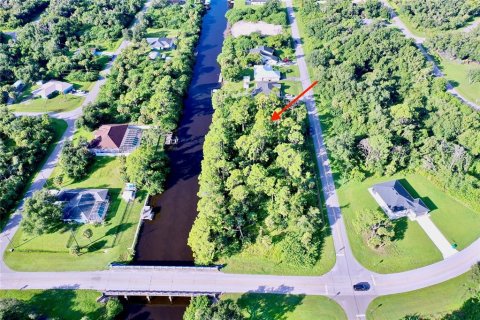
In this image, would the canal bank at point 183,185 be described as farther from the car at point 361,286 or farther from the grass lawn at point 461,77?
the grass lawn at point 461,77

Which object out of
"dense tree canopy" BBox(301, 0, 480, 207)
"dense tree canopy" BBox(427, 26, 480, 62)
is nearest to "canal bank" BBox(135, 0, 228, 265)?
"dense tree canopy" BBox(301, 0, 480, 207)

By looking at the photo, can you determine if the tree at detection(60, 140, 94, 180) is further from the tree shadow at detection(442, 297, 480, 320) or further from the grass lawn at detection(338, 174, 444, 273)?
the tree shadow at detection(442, 297, 480, 320)

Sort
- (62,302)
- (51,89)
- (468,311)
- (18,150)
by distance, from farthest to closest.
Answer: (51,89) → (18,150) → (62,302) → (468,311)

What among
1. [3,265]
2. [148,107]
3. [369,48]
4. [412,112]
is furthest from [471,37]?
[3,265]

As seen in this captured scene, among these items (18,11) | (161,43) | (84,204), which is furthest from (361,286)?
(18,11)

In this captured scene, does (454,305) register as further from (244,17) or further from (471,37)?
(244,17)

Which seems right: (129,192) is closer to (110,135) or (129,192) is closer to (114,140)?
(114,140)

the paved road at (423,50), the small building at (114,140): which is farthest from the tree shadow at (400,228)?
the small building at (114,140)
